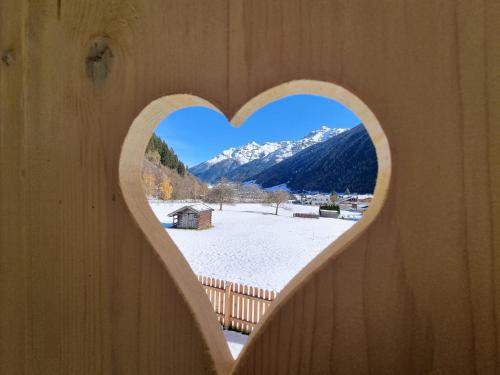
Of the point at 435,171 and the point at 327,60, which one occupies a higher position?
the point at 327,60

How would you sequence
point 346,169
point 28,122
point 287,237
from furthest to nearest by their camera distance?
point 346,169 → point 287,237 → point 28,122

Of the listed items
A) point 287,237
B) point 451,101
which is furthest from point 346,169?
Answer: point 451,101

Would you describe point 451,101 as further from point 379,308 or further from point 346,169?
point 346,169

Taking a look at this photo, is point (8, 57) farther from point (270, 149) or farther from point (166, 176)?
point (270, 149)

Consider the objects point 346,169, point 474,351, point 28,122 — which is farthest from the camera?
point 346,169

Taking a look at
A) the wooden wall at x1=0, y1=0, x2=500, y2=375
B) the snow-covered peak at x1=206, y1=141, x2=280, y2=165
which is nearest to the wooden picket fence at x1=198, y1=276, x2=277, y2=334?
the wooden wall at x1=0, y1=0, x2=500, y2=375

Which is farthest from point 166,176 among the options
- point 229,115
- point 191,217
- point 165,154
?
point 229,115

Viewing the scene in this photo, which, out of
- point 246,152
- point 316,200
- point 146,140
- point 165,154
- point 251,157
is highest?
point 246,152
